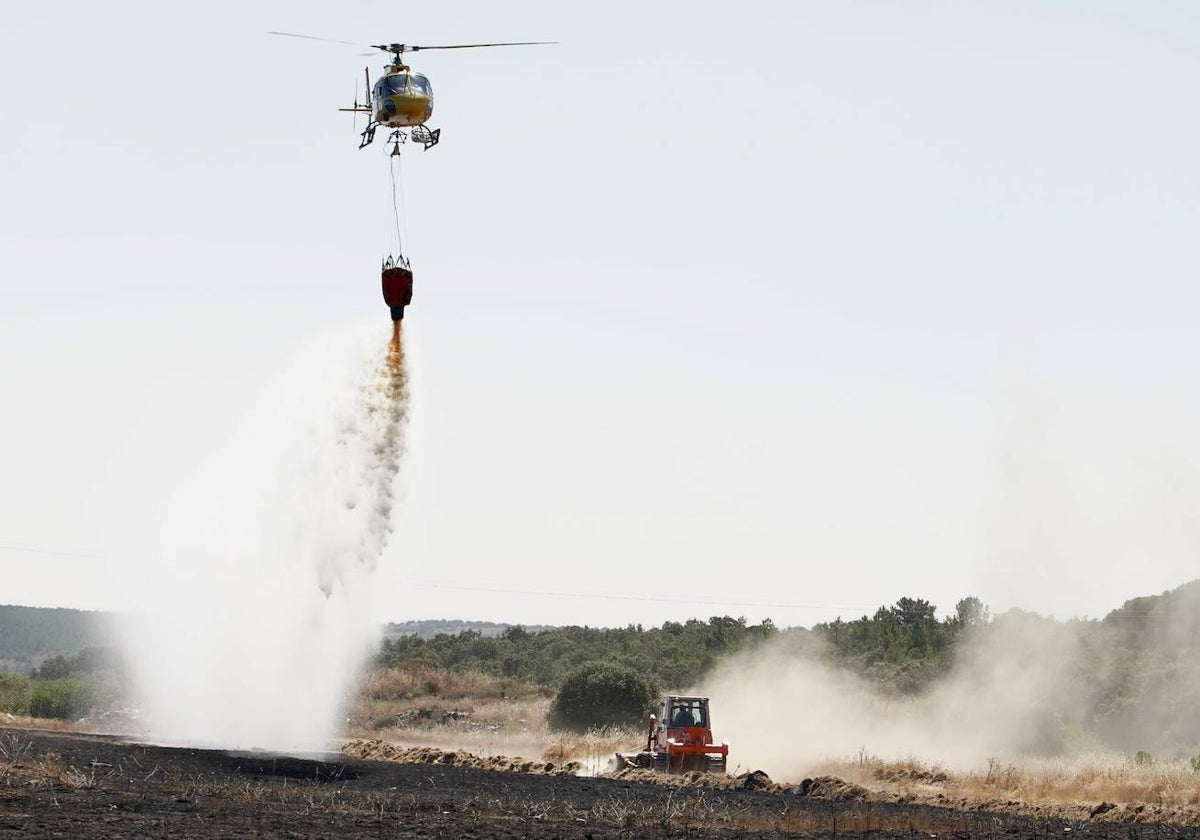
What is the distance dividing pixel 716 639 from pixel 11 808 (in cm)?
8146

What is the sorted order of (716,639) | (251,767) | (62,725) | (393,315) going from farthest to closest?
(716,639)
(62,725)
(393,315)
(251,767)

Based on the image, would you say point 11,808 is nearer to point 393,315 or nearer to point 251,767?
point 251,767

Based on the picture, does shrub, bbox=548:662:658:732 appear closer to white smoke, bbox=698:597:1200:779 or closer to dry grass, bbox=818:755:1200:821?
white smoke, bbox=698:597:1200:779

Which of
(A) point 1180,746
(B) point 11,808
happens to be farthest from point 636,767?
(A) point 1180,746

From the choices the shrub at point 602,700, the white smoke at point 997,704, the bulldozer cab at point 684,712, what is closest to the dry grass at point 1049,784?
the bulldozer cab at point 684,712

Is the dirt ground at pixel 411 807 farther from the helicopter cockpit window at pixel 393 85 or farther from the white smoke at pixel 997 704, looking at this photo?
the helicopter cockpit window at pixel 393 85

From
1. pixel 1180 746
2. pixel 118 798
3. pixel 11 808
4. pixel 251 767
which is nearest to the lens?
pixel 11 808

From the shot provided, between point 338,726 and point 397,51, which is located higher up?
point 397,51

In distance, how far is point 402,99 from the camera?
40.8 meters

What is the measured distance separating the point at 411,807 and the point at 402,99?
19.9 m

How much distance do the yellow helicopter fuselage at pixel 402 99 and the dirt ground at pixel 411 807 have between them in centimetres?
1869

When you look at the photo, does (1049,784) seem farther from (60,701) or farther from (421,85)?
(60,701)

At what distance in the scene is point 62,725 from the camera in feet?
237

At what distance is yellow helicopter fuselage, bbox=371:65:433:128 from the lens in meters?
40.8
